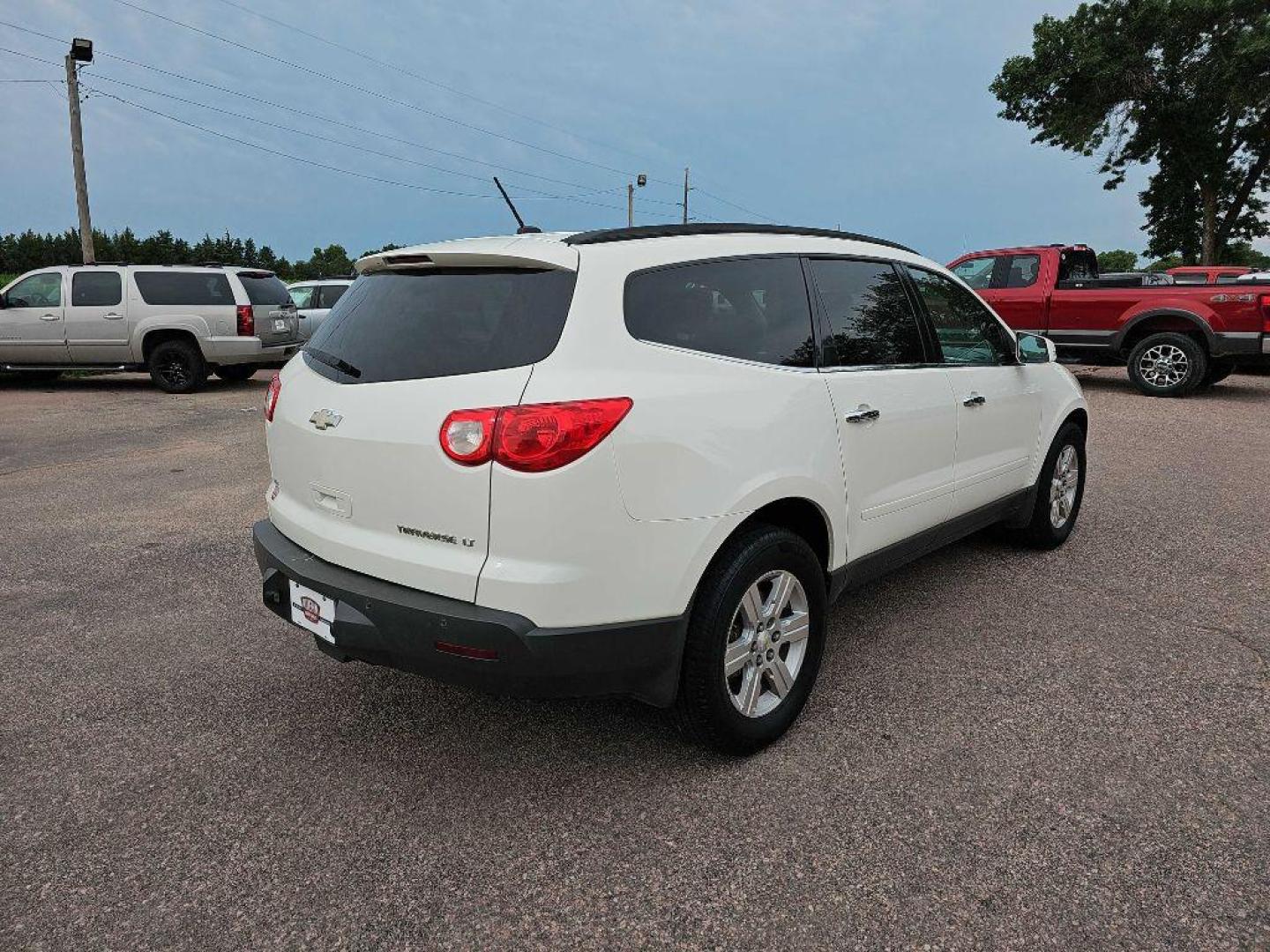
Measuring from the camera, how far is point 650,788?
8.70ft

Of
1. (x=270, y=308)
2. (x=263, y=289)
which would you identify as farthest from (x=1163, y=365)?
(x=263, y=289)

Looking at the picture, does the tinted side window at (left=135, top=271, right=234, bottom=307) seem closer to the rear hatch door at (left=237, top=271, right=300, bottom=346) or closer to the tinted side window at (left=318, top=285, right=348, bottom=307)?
the rear hatch door at (left=237, top=271, right=300, bottom=346)

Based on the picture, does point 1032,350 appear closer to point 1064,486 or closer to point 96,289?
point 1064,486

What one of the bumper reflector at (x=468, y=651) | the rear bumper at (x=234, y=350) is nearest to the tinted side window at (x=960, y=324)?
the bumper reflector at (x=468, y=651)

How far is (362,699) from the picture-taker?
127 inches

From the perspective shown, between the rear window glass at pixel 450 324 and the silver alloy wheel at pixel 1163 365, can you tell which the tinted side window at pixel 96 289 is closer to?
the rear window glass at pixel 450 324

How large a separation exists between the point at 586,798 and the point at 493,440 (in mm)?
1147

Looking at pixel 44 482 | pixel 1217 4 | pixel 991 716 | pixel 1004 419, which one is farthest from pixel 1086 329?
pixel 1217 4

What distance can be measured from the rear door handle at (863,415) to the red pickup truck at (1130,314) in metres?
8.80

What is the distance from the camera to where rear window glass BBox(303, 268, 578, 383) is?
7.91 ft

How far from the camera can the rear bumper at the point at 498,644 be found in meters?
2.28

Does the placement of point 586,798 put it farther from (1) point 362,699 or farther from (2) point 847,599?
(2) point 847,599

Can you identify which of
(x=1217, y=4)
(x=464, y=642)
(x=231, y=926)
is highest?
(x=1217, y=4)

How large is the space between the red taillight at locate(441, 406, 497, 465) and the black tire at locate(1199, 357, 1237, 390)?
39.8 feet
